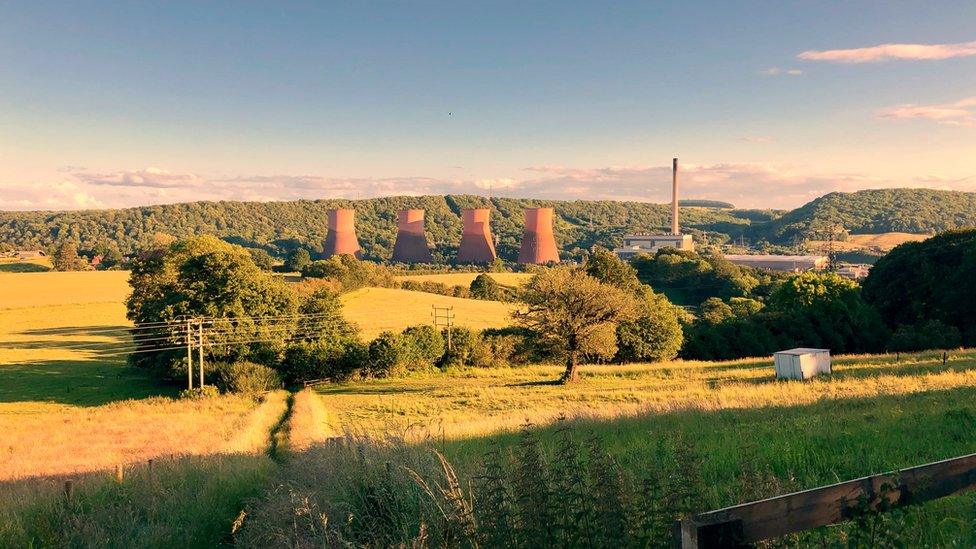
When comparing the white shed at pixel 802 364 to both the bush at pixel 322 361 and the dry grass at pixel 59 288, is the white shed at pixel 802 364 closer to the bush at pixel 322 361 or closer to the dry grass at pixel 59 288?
the bush at pixel 322 361

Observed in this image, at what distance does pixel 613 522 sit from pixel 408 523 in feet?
6.11

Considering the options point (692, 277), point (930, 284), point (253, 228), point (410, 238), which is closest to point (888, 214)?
point (692, 277)

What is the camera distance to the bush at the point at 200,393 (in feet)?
119

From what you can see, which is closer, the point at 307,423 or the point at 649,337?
the point at 307,423

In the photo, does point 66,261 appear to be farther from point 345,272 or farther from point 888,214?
point 888,214

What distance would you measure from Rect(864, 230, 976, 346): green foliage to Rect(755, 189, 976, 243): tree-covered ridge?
129 metres

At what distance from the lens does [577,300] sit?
3466 centimetres

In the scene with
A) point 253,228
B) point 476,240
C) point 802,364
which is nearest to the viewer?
point 802,364

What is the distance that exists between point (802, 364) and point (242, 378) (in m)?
30.3

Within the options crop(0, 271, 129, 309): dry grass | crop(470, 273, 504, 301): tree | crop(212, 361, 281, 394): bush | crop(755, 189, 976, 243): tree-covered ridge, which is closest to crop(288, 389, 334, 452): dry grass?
crop(212, 361, 281, 394): bush

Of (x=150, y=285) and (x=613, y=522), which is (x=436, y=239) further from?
(x=613, y=522)

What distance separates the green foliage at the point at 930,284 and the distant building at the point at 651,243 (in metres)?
87.2

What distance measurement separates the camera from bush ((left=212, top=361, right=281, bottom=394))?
3846 cm

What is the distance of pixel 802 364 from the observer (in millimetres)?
25375
